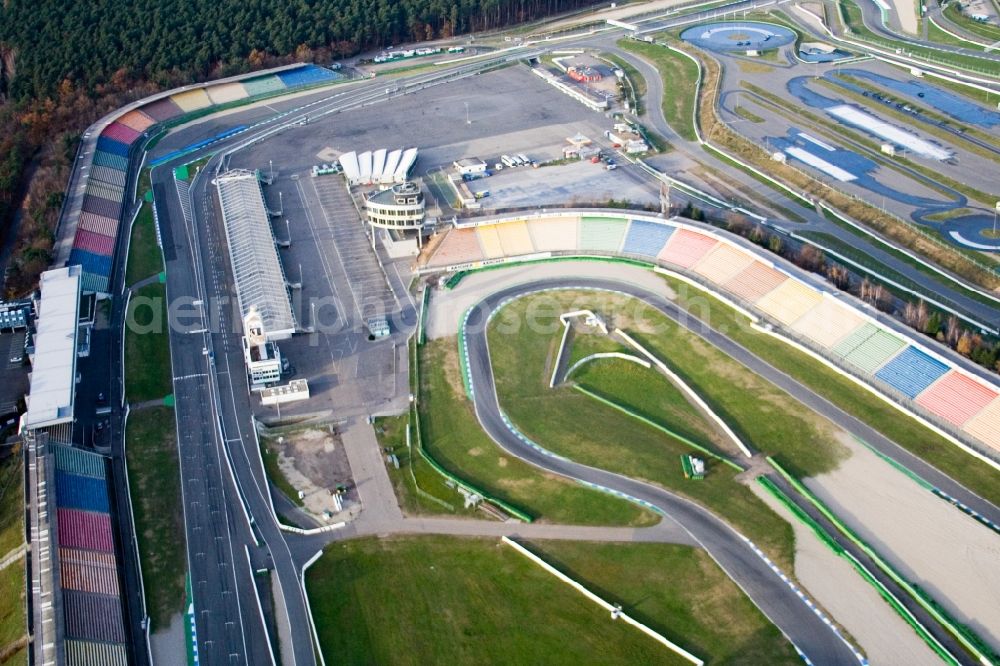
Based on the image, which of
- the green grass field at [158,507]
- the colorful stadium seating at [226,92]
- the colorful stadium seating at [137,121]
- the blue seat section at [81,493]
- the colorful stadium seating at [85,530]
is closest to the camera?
the green grass field at [158,507]

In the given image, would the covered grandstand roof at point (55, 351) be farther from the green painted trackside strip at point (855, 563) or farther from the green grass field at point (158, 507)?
the green painted trackside strip at point (855, 563)

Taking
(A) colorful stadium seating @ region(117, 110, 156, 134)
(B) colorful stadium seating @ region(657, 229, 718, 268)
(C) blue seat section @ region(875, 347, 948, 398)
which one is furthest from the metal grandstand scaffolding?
(C) blue seat section @ region(875, 347, 948, 398)

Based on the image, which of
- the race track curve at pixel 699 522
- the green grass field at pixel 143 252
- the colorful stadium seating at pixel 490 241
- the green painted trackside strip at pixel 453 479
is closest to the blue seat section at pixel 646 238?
the race track curve at pixel 699 522

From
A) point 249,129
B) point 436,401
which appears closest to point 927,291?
point 436,401

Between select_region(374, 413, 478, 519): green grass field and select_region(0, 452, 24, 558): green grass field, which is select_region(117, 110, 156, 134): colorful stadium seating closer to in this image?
select_region(0, 452, 24, 558): green grass field

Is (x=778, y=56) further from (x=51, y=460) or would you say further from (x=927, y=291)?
(x=51, y=460)
